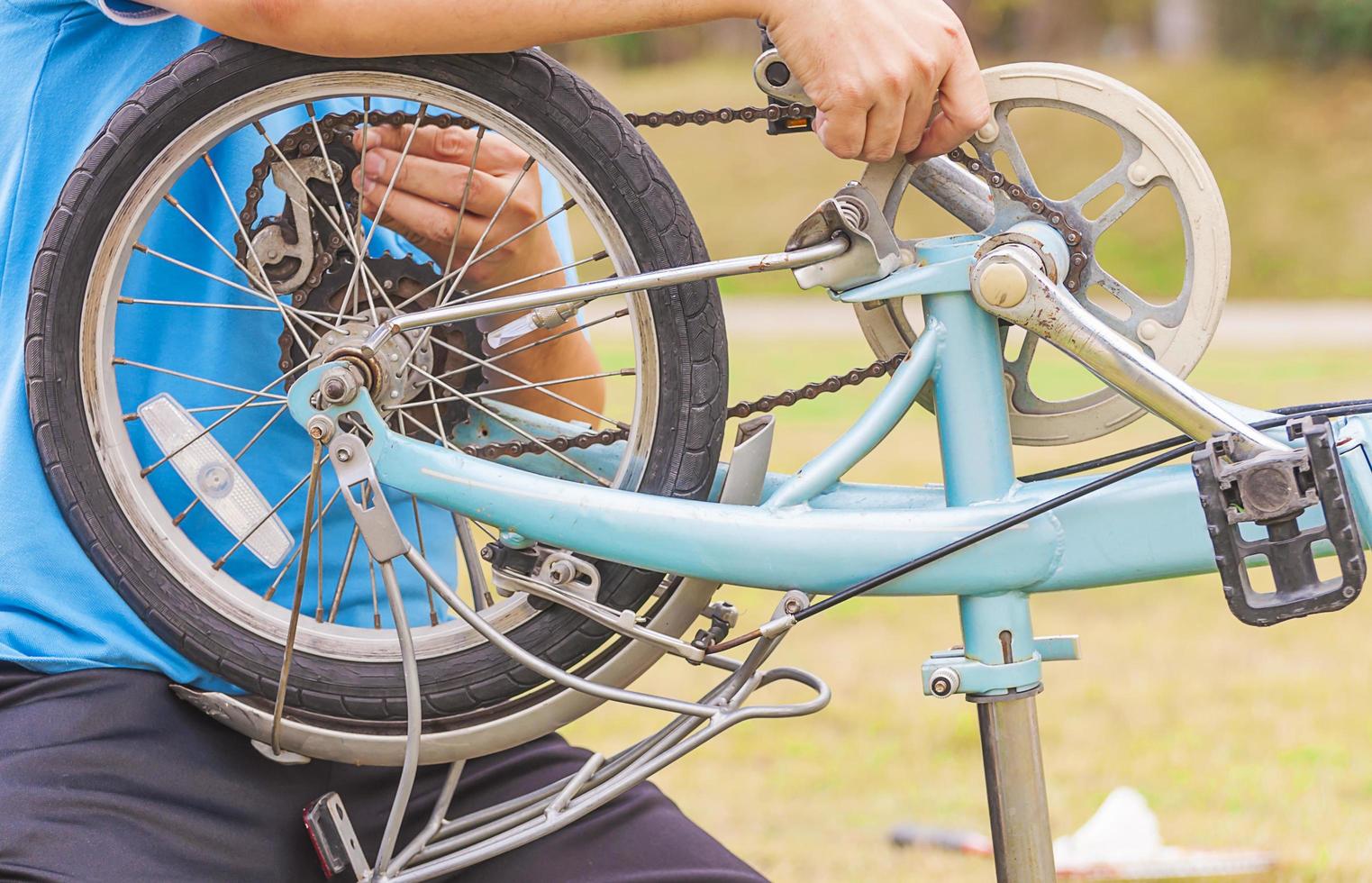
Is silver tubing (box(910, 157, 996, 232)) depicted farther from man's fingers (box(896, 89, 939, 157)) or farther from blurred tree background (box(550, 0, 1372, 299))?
blurred tree background (box(550, 0, 1372, 299))

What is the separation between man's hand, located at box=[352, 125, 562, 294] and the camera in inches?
67.4

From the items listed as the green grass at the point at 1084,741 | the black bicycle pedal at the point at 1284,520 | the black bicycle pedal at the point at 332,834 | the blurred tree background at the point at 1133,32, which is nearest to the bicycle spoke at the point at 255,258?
the black bicycle pedal at the point at 332,834

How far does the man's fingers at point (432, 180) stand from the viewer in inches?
67.5

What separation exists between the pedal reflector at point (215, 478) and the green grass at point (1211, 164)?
1536cm

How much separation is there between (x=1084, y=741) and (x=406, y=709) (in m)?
2.51

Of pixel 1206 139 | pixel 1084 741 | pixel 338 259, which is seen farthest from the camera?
pixel 1206 139

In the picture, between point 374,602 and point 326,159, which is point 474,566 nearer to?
point 374,602

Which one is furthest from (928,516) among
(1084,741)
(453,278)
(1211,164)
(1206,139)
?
(1206,139)

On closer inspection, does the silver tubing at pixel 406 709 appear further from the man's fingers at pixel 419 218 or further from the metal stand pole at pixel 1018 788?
the metal stand pole at pixel 1018 788

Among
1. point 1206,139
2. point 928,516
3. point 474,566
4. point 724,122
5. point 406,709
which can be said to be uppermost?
point 1206,139

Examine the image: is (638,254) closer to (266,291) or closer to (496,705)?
(266,291)

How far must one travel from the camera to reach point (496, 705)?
1655 millimetres

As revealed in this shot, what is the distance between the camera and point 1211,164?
19719 mm

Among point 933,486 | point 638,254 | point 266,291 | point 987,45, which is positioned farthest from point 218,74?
point 987,45
